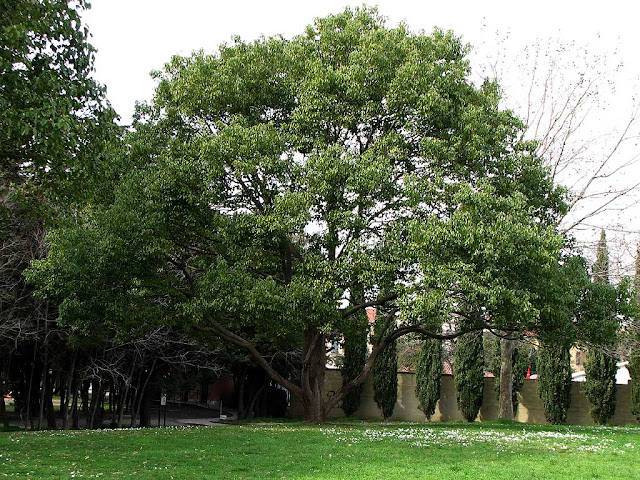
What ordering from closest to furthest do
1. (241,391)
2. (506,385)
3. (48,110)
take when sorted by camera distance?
1. (48,110)
2. (506,385)
3. (241,391)

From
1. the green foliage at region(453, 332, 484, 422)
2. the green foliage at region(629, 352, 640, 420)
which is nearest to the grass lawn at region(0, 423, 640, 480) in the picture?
the green foliage at region(629, 352, 640, 420)

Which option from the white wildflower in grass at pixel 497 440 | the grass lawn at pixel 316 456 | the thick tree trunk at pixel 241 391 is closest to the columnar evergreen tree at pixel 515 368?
the thick tree trunk at pixel 241 391

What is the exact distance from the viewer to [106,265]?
1384 cm

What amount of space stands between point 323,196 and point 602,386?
15160 mm

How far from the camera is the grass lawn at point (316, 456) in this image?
7500 mm

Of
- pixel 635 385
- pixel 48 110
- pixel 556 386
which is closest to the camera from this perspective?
pixel 48 110

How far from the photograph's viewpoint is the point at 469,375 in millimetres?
24312

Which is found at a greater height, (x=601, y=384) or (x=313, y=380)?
(x=313, y=380)

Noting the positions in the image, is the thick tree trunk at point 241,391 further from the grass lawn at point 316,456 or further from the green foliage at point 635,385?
the green foliage at point 635,385

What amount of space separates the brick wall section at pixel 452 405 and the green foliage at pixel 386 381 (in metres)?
0.90

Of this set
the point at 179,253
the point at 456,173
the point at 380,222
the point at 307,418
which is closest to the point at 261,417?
the point at 307,418

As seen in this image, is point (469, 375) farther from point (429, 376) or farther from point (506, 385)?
point (506, 385)

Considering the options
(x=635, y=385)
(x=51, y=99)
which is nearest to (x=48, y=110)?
(x=51, y=99)

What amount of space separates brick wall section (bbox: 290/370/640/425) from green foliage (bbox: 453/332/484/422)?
1156 mm
